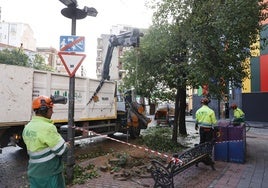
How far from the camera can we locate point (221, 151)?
9.43 metres

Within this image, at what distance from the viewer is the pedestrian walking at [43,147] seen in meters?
3.71

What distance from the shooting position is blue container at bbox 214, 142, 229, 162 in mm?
9359

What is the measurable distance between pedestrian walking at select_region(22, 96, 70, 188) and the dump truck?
178 inches

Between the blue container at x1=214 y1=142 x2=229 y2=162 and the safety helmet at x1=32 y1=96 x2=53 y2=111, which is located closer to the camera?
the safety helmet at x1=32 y1=96 x2=53 y2=111

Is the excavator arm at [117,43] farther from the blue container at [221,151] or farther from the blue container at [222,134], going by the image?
the blue container at [221,151]

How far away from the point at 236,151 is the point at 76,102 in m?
5.14

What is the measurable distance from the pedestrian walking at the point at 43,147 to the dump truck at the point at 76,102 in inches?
178

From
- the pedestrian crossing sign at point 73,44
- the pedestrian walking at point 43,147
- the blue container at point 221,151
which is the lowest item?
the blue container at point 221,151

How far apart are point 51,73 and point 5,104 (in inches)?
78.6

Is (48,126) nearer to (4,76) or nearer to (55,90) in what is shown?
(4,76)

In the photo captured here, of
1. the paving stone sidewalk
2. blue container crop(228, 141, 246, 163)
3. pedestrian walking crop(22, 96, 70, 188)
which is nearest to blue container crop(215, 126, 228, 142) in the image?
blue container crop(228, 141, 246, 163)

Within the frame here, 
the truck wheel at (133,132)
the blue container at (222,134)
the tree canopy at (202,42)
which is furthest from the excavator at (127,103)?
the blue container at (222,134)

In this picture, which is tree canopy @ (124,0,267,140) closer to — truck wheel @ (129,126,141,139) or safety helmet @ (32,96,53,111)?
truck wheel @ (129,126,141,139)

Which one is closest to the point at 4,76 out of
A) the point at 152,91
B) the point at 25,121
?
the point at 25,121
